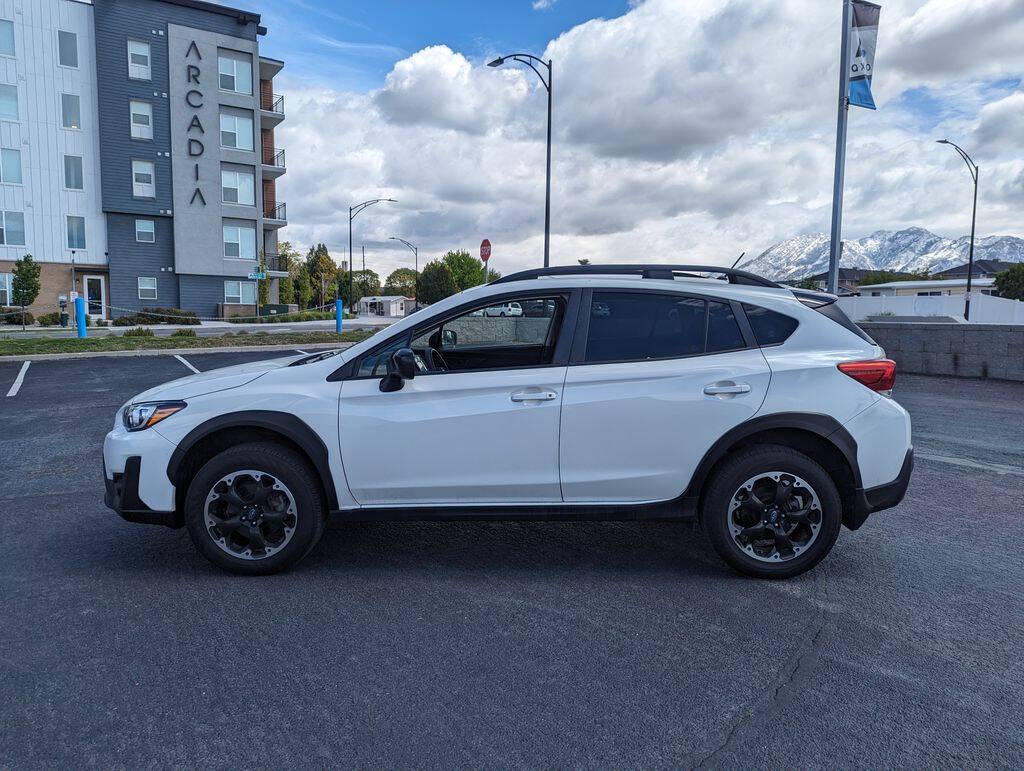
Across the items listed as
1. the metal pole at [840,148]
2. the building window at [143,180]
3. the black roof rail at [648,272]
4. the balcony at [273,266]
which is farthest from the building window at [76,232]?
the black roof rail at [648,272]

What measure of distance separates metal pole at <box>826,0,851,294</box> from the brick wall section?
1598 millimetres

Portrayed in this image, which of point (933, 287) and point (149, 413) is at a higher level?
point (933, 287)

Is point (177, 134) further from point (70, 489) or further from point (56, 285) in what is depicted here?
point (70, 489)

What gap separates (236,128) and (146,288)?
10839 mm

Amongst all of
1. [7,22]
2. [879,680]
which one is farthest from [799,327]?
[7,22]

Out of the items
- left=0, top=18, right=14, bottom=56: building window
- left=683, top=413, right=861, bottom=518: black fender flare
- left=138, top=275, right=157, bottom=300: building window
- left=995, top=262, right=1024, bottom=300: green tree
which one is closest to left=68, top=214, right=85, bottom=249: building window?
left=138, top=275, right=157, bottom=300: building window

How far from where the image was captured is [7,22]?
39375mm

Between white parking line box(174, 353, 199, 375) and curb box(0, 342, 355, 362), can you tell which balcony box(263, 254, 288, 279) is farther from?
white parking line box(174, 353, 199, 375)

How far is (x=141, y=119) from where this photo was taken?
42.4 m

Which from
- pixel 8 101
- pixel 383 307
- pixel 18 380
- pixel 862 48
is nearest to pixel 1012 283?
pixel 383 307

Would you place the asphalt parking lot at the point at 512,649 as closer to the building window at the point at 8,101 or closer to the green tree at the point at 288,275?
the building window at the point at 8,101

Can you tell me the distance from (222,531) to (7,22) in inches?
1852

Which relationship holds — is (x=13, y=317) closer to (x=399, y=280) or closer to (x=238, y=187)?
(x=238, y=187)

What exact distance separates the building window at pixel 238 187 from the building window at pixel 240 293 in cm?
483
